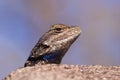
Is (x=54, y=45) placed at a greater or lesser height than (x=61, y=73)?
greater

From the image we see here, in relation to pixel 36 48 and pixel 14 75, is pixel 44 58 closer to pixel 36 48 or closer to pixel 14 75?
pixel 36 48

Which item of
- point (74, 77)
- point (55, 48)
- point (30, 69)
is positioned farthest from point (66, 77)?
point (55, 48)

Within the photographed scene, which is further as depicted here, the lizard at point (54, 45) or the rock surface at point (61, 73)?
the lizard at point (54, 45)

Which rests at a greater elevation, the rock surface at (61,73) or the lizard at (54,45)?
the lizard at (54,45)

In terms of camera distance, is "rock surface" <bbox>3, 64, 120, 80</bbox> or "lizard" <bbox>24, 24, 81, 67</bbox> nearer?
"rock surface" <bbox>3, 64, 120, 80</bbox>

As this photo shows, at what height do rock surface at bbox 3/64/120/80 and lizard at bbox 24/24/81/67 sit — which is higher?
lizard at bbox 24/24/81/67
